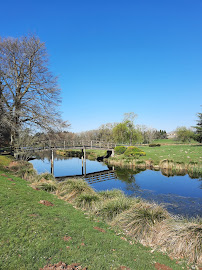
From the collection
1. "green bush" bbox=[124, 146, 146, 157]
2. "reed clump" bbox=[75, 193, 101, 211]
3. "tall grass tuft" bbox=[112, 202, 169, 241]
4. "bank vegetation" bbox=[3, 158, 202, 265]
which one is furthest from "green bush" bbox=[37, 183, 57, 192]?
"green bush" bbox=[124, 146, 146, 157]

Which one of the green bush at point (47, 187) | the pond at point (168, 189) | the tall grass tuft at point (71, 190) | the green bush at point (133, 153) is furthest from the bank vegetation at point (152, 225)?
the green bush at point (133, 153)

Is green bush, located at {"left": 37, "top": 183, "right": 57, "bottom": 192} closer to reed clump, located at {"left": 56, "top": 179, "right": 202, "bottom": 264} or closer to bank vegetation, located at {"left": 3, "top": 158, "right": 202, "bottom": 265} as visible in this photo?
bank vegetation, located at {"left": 3, "top": 158, "right": 202, "bottom": 265}

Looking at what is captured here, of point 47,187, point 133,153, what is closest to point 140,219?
point 47,187

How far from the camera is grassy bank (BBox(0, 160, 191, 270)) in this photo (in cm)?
404

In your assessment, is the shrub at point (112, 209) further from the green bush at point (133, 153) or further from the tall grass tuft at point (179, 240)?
the green bush at point (133, 153)

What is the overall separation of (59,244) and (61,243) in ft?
0.23

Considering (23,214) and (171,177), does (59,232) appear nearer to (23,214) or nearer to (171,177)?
(23,214)

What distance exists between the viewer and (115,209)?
7.88 meters

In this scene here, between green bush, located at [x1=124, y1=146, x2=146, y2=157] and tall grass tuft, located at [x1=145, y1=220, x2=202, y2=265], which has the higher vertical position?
green bush, located at [x1=124, y1=146, x2=146, y2=157]

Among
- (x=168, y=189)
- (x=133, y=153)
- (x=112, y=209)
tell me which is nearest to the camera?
(x=112, y=209)

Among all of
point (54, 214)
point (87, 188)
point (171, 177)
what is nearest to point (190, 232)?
point (54, 214)

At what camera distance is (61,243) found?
4.65m

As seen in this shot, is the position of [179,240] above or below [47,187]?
below

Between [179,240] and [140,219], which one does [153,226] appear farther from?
[179,240]
